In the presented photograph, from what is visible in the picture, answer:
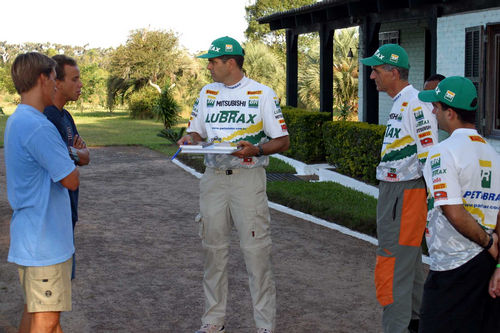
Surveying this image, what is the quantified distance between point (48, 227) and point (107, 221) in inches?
237

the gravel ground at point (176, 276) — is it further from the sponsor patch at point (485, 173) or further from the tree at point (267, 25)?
the tree at point (267, 25)

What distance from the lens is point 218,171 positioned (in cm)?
511

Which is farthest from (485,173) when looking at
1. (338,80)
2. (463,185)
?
(338,80)

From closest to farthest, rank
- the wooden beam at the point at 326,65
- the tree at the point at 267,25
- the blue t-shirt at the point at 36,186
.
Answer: the blue t-shirt at the point at 36,186
the wooden beam at the point at 326,65
the tree at the point at 267,25

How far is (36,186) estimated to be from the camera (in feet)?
12.1

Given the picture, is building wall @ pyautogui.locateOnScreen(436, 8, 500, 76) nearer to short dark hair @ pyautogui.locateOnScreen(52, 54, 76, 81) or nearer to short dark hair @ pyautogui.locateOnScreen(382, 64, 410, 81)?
short dark hair @ pyautogui.locateOnScreen(382, 64, 410, 81)

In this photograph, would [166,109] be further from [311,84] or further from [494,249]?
[494,249]

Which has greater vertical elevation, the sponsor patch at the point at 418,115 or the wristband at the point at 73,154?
the sponsor patch at the point at 418,115

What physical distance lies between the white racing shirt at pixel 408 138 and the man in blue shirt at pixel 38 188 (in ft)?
7.32

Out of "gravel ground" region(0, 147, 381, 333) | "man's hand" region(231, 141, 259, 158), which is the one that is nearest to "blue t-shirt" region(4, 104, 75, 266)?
"man's hand" region(231, 141, 259, 158)

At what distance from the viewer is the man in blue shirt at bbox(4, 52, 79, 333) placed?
3.61 meters

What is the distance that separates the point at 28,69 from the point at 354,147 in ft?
29.7

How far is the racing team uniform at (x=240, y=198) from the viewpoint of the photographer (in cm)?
504

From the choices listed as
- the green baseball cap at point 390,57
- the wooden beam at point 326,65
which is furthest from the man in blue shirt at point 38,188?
the wooden beam at point 326,65
